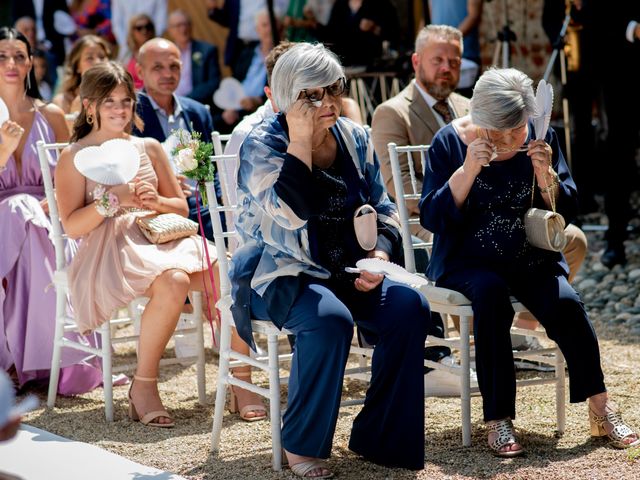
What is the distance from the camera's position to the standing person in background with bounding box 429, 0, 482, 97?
26.6 ft

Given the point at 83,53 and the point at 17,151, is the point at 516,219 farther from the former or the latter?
the point at 83,53

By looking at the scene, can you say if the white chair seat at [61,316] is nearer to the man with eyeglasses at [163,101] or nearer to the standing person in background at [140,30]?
the man with eyeglasses at [163,101]

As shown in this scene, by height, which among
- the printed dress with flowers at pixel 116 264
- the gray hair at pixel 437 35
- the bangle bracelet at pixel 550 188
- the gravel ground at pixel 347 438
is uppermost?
the gray hair at pixel 437 35

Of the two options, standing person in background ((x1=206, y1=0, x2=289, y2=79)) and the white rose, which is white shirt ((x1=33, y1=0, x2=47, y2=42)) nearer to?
standing person in background ((x1=206, y1=0, x2=289, y2=79))

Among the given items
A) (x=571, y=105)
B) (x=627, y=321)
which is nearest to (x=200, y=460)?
(x=627, y=321)

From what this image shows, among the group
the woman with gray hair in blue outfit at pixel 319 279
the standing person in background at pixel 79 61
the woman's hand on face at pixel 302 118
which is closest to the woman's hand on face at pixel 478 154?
the woman with gray hair in blue outfit at pixel 319 279

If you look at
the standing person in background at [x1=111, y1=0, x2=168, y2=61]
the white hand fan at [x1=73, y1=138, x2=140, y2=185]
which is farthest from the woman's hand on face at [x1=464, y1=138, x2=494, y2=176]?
the standing person in background at [x1=111, y1=0, x2=168, y2=61]

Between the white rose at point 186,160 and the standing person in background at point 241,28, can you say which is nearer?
the white rose at point 186,160

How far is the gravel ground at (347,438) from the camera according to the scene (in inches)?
153

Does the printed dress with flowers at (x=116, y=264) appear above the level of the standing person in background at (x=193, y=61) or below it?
below

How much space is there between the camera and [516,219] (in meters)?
4.28

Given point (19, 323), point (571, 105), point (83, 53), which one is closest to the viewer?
point (19, 323)

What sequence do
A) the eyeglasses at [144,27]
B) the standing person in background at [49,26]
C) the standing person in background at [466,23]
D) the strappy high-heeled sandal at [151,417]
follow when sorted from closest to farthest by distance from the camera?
1. the strappy high-heeled sandal at [151,417]
2. the standing person in background at [466,23]
3. the eyeglasses at [144,27]
4. the standing person in background at [49,26]

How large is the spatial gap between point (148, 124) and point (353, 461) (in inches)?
107
